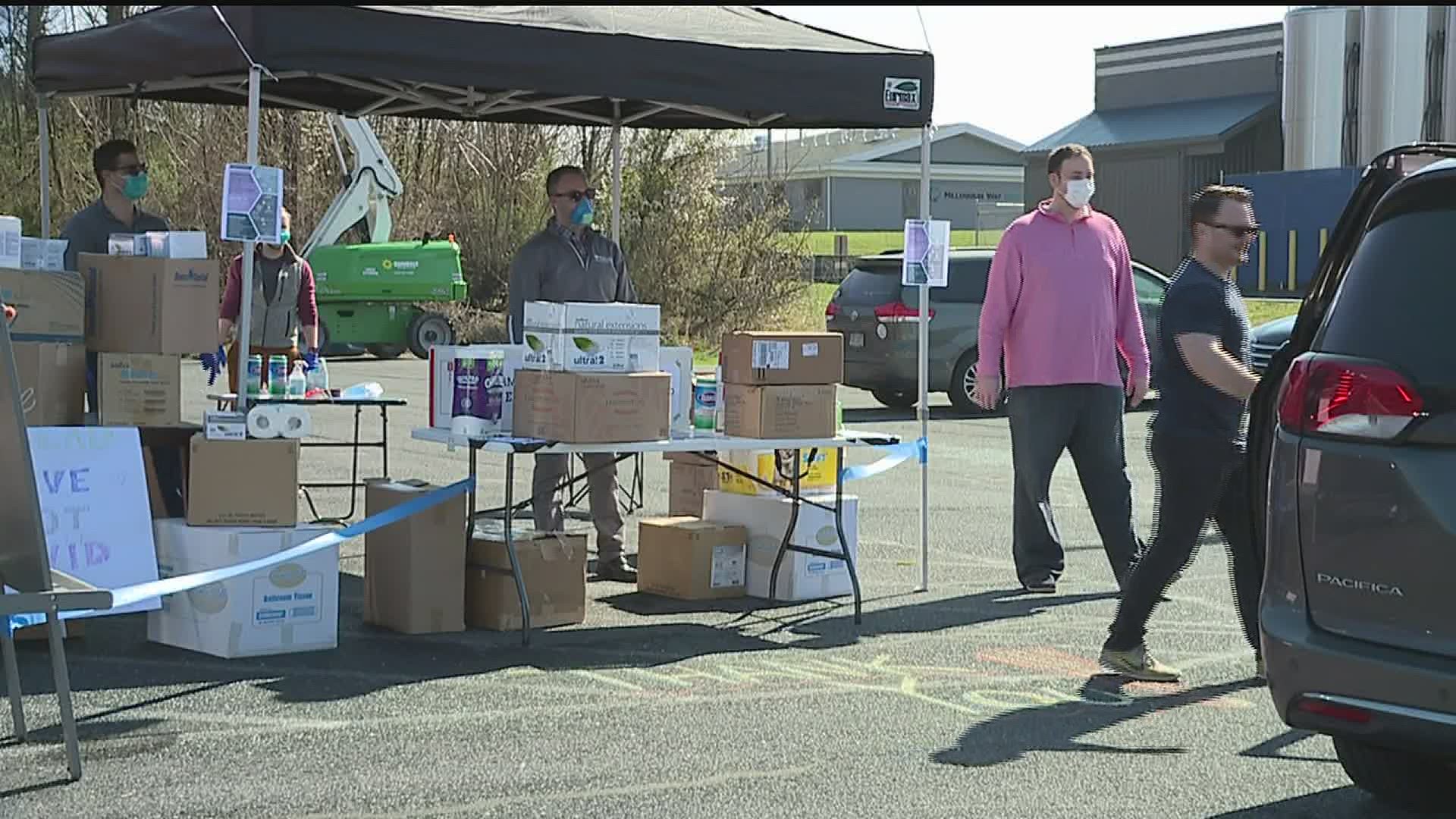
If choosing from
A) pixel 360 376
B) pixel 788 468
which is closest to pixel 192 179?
pixel 360 376

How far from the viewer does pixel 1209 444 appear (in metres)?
7.21

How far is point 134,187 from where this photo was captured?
9.65 m

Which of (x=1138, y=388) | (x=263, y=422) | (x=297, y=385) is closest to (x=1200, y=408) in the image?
(x=1138, y=388)

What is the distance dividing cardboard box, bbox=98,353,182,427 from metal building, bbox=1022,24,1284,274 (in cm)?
4110

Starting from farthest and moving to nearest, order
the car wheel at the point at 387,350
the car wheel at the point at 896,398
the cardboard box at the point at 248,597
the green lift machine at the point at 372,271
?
the car wheel at the point at 387,350, the green lift machine at the point at 372,271, the car wheel at the point at 896,398, the cardboard box at the point at 248,597

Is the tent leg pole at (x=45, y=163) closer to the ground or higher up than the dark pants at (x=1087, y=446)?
higher up

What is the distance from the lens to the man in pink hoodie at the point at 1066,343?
30.3 ft

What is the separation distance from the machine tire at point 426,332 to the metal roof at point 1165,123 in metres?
24.6

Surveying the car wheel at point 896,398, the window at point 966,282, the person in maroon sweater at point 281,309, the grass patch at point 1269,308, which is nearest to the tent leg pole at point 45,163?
the person in maroon sweater at point 281,309

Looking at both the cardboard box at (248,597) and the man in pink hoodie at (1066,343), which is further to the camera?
the man in pink hoodie at (1066,343)

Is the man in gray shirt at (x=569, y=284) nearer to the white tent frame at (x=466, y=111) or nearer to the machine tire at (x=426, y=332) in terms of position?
the white tent frame at (x=466, y=111)

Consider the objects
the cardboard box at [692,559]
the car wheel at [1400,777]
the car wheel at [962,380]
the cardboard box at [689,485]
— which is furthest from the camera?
the car wheel at [962,380]

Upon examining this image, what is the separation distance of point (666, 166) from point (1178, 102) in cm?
2302

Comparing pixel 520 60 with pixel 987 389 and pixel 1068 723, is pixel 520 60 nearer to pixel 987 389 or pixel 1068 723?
pixel 987 389
